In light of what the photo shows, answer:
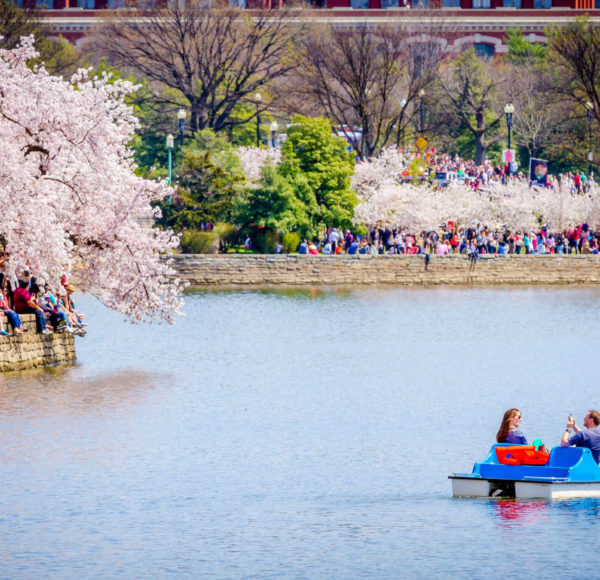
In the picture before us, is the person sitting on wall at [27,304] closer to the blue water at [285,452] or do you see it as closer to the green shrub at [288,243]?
the blue water at [285,452]

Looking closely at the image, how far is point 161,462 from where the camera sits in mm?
25922

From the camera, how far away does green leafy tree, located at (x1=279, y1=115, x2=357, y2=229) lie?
69938 mm

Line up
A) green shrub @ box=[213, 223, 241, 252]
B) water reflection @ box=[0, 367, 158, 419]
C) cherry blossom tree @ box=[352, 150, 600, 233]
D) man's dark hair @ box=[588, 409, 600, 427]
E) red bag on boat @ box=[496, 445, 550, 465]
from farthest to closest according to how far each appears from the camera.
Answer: cherry blossom tree @ box=[352, 150, 600, 233], green shrub @ box=[213, 223, 241, 252], water reflection @ box=[0, 367, 158, 419], man's dark hair @ box=[588, 409, 600, 427], red bag on boat @ box=[496, 445, 550, 465]

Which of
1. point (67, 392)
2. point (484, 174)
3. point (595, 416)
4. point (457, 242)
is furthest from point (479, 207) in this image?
point (595, 416)

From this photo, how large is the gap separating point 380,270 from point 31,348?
32.7 meters

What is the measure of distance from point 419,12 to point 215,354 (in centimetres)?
5939

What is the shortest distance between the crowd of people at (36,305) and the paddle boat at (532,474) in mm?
15326

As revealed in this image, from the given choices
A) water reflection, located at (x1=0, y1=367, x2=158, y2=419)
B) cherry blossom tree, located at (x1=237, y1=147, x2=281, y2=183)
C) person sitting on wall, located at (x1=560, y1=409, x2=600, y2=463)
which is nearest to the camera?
person sitting on wall, located at (x1=560, y1=409, x2=600, y2=463)

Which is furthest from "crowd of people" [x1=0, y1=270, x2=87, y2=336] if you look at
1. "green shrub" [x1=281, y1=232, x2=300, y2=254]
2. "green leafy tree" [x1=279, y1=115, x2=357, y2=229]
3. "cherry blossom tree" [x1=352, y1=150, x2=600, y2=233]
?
"cherry blossom tree" [x1=352, y1=150, x2=600, y2=233]

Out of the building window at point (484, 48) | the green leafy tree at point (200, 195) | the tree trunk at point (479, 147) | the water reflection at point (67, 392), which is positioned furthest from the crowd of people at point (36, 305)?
the building window at point (484, 48)

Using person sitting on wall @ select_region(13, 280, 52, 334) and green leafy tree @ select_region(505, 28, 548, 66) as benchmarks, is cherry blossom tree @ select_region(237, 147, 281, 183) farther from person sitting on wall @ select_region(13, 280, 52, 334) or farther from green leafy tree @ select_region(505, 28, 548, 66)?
person sitting on wall @ select_region(13, 280, 52, 334)

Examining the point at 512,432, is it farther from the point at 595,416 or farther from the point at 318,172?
the point at 318,172

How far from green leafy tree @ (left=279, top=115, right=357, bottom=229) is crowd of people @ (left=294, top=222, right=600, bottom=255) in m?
1.06

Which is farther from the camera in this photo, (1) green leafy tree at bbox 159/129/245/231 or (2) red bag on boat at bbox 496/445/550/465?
(1) green leafy tree at bbox 159/129/245/231
